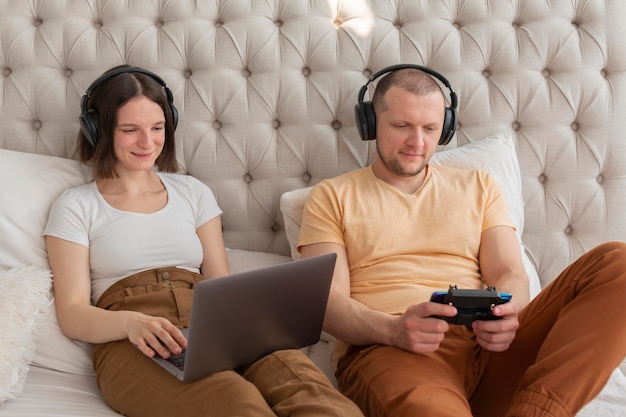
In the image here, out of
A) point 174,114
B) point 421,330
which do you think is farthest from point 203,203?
point 421,330

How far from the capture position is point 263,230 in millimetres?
1929

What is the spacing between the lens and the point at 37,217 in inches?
65.0

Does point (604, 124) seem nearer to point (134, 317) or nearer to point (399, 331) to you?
point (399, 331)

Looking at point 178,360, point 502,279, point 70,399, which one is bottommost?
point 70,399

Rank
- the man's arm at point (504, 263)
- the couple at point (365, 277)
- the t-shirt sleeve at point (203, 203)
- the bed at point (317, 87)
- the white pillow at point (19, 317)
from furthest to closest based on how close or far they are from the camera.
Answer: the bed at point (317, 87)
the t-shirt sleeve at point (203, 203)
the man's arm at point (504, 263)
the white pillow at point (19, 317)
the couple at point (365, 277)

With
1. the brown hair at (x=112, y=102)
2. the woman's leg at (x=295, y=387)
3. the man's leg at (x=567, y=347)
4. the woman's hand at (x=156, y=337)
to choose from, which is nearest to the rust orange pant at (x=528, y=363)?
the man's leg at (x=567, y=347)

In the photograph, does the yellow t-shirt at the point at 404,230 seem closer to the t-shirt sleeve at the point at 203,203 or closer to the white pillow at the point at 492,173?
the white pillow at the point at 492,173

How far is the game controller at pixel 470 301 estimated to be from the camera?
128 centimetres

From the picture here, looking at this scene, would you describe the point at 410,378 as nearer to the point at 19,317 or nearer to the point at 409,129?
the point at 409,129

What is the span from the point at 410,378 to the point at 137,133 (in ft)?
2.74

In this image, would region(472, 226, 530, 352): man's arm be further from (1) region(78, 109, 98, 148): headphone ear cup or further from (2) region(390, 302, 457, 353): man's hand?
(1) region(78, 109, 98, 148): headphone ear cup

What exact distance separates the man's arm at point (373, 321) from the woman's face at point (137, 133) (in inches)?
16.9

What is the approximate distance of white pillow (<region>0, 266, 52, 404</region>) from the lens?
140 cm

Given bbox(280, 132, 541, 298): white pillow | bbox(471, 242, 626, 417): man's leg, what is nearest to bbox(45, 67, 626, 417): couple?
bbox(471, 242, 626, 417): man's leg
